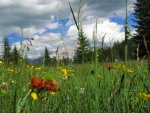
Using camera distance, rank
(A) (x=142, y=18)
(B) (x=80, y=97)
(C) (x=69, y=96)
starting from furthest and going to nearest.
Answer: (A) (x=142, y=18) → (C) (x=69, y=96) → (B) (x=80, y=97)

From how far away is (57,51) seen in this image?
228 cm

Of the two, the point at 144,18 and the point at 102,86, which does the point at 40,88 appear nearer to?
the point at 102,86

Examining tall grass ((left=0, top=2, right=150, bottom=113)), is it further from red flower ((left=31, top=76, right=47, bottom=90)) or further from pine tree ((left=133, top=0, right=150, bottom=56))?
pine tree ((left=133, top=0, right=150, bottom=56))

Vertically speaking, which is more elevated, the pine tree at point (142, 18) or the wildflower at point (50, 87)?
the pine tree at point (142, 18)

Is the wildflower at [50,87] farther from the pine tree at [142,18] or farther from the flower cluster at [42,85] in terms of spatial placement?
the pine tree at [142,18]

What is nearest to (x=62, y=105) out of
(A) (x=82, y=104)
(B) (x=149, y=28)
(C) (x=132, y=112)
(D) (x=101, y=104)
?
(A) (x=82, y=104)

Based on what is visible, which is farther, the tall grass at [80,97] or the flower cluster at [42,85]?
the tall grass at [80,97]

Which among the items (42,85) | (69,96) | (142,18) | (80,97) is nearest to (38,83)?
(42,85)

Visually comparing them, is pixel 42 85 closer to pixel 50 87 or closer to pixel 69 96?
pixel 50 87

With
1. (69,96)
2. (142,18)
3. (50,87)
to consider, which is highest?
(142,18)

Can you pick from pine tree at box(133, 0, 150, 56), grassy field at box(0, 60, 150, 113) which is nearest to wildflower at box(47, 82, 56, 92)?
grassy field at box(0, 60, 150, 113)

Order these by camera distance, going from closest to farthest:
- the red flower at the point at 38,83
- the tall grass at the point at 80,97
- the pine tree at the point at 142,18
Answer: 1. the red flower at the point at 38,83
2. the tall grass at the point at 80,97
3. the pine tree at the point at 142,18

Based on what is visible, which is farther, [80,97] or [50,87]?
[80,97]

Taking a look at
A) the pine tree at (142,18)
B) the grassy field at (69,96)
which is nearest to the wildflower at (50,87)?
the grassy field at (69,96)
